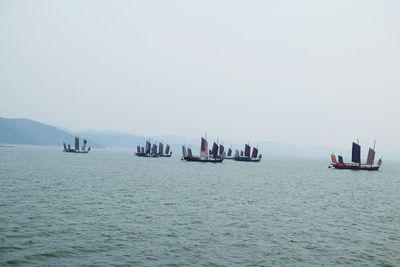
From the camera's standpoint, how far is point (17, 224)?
3061 centimetres

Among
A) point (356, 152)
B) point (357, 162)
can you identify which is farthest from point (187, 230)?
point (357, 162)

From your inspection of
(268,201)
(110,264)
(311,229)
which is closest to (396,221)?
(311,229)

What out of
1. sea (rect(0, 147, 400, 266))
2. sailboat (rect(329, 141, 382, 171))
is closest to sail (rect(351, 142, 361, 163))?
sailboat (rect(329, 141, 382, 171))

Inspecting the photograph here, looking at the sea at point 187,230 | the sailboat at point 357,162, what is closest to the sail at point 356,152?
the sailboat at point 357,162

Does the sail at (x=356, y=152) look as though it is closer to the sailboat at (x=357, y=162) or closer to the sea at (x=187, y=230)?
the sailboat at (x=357, y=162)

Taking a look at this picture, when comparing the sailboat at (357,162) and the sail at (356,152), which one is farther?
the sailboat at (357,162)

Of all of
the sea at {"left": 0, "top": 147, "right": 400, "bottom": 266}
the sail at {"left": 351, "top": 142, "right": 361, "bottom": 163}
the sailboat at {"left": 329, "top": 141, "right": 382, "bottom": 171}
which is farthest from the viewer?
the sailboat at {"left": 329, "top": 141, "right": 382, "bottom": 171}

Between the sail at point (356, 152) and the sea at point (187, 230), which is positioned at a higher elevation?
the sail at point (356, 152)

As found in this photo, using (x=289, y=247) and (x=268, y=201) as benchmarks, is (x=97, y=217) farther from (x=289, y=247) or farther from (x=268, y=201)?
(x=268, y=201)

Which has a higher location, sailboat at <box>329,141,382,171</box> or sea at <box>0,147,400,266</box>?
sailboat at <box>329,141,382,171</box>

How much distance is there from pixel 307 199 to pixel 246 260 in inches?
1308

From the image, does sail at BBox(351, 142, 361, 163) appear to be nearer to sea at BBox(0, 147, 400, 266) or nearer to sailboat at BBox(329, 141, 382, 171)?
sailboat at BBox(329, 141, 382, 171)

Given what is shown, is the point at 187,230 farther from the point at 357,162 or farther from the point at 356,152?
the point at 357,162

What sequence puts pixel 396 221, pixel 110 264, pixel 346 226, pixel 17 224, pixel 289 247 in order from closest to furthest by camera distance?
pixel 110 264 → pixel 289 247 → pixel 17 224 → pixel 346 226 → pixel 396 221
